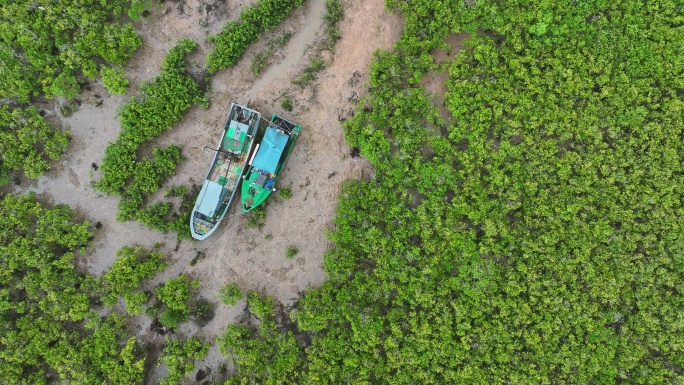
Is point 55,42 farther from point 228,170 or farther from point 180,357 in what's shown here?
point 180,357

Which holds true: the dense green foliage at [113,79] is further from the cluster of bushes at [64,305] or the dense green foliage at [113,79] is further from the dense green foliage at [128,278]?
the dense green foliage at [128,278]

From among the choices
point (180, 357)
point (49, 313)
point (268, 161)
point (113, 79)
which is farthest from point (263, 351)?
point (113, 79)

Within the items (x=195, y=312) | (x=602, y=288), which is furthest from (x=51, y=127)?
(x=602, y=288)

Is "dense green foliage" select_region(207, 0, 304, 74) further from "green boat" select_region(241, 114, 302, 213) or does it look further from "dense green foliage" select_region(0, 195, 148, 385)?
"dense green foliage" select_region(0, 195, 148, 385)

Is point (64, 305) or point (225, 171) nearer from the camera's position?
point (64, 305)

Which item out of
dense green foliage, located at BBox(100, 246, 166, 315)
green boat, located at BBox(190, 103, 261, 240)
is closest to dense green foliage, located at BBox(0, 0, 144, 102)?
green boat, located at BBox(190, 103, 261, 240)

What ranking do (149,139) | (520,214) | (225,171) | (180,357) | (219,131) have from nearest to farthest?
(520,214) < (180,357) < (225,171) < (149,139) < (219,131)
